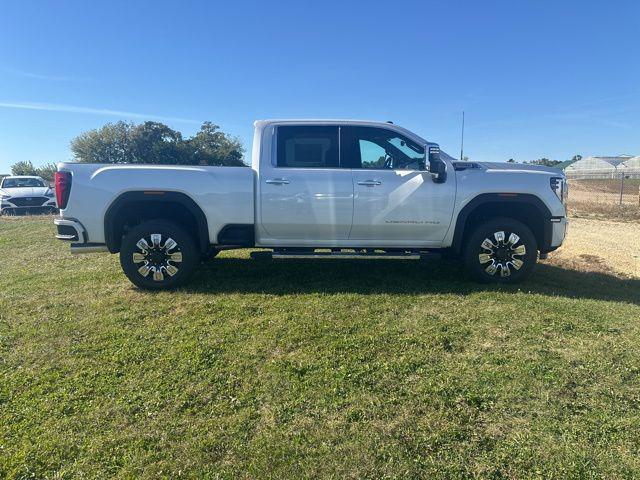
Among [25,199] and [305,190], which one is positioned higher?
[305,190]

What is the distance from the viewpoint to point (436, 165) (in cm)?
504

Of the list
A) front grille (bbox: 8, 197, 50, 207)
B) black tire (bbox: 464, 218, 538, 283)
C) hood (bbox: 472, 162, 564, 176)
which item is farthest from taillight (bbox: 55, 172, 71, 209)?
front grille (bbox: 8, 197, 50, 207)

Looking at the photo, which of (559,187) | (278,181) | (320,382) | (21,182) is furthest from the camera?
(21,182)

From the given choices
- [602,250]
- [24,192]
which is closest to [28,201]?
[24,192]

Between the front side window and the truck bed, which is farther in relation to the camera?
the front side window

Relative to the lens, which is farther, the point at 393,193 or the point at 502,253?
the point at 502,253

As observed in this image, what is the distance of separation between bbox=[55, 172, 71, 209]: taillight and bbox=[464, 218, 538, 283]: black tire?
15.7ft

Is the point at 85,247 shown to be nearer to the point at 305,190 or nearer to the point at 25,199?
the point at 305,190

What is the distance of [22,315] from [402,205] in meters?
4.30

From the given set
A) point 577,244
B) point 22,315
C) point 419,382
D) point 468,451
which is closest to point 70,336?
point 22,315

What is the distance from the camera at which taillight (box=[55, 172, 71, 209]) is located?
197 inches

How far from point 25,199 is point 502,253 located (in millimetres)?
15777

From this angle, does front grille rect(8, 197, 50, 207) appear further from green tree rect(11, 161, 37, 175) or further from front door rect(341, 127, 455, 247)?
green tree rect(11, 161, 37, 175)

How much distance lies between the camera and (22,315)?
448cm
